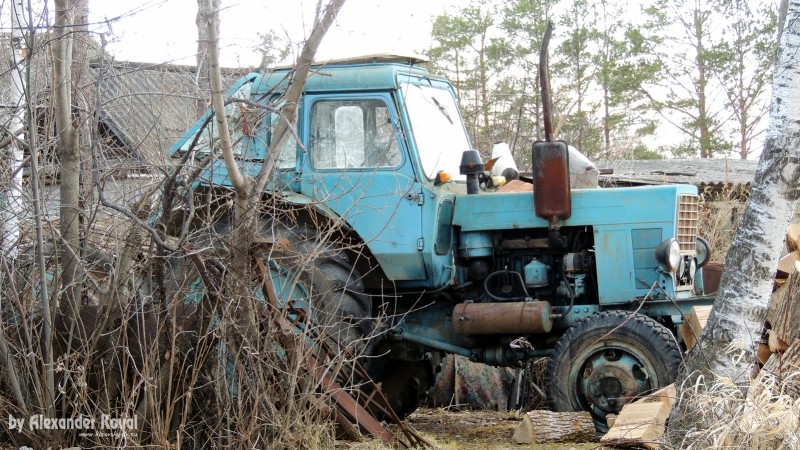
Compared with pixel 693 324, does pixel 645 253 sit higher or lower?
higher

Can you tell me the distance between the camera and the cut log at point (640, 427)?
18.4 ft

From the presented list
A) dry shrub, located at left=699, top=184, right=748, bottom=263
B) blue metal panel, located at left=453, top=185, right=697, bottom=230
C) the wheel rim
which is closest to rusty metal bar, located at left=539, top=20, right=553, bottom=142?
blue metal panel, located at left=453, top=185, right=697, bottom=230

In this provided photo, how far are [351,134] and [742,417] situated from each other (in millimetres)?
3630

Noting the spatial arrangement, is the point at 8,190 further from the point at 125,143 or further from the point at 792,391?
the point at 792,391

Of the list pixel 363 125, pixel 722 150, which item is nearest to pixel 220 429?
pixel 363 125

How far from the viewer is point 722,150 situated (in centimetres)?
2586

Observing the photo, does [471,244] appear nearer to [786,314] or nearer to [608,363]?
[608,363]

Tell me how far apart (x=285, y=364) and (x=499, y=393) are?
4.05 m

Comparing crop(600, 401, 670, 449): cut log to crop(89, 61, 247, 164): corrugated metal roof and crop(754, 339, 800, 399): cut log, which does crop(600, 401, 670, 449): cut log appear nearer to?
crop(754, 339, 800, 399): cut log

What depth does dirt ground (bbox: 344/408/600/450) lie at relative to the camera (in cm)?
652

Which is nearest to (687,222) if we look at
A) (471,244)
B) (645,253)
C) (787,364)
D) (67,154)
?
(645,253)

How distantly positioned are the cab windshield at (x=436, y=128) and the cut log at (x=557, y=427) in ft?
6.48

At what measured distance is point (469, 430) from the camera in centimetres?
765

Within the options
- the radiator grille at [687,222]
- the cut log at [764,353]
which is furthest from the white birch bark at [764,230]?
the radiator grille at [687,222]
